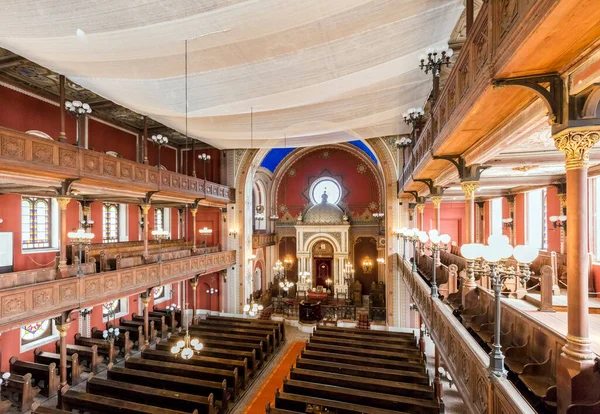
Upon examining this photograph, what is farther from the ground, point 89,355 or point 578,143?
point 578,143

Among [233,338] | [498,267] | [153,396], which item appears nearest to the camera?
[498,267]

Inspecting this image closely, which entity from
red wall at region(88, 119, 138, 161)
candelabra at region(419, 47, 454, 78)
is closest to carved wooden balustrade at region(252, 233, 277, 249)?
red wall at region(88, 119, 138, 161)

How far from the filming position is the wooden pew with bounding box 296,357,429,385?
28.9ft

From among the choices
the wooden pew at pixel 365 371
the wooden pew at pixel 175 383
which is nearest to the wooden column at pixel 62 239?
the wooden pew at pixel 175 383

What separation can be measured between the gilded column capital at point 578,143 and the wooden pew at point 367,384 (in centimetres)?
707

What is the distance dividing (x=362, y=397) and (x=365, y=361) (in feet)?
8.00

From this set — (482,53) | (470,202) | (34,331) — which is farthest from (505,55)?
(34,331)

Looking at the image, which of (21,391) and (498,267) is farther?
(21,391)

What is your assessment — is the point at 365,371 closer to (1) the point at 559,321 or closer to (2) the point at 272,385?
(2) the point at 272,385

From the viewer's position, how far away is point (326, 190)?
2216 cm

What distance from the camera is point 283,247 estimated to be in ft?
75.2

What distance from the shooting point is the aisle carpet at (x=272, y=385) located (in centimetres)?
944

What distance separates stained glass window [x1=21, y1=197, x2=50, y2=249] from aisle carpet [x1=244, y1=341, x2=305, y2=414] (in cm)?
1016

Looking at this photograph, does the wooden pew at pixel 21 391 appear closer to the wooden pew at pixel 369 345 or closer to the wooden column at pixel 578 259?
the wooden pew at pixel 369 345
